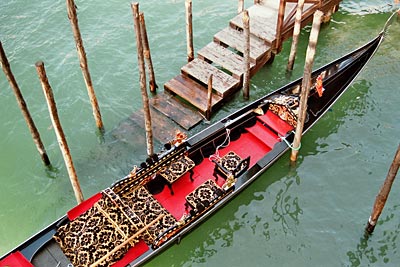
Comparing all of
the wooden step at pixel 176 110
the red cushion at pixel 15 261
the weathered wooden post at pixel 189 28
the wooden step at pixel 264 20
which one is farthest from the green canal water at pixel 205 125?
the red cushion at pixel 15 261

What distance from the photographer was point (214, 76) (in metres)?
12.0

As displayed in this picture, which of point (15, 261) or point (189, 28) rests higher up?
point (189, 28)

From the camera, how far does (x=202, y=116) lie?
11.7 meters

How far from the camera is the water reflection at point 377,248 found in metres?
9.23

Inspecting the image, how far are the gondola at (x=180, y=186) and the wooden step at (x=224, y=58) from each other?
123 centimetres

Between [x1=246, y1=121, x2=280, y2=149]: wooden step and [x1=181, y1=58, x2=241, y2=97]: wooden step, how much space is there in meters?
1.30

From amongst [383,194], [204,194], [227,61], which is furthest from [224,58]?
[383,194]

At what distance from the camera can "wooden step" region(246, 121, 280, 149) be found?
1069 cm

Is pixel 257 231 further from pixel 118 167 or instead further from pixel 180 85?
pixel 180 85

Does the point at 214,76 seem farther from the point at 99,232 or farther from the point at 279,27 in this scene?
the point at 99,232

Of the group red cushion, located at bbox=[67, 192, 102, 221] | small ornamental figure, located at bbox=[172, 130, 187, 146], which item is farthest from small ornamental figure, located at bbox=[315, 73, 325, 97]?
red cushion, located at bbox=[67, 192, 102, 221]

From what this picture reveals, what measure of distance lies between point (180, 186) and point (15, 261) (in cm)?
356

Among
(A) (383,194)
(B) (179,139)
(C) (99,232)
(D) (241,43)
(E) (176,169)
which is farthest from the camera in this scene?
(D) (241,43)

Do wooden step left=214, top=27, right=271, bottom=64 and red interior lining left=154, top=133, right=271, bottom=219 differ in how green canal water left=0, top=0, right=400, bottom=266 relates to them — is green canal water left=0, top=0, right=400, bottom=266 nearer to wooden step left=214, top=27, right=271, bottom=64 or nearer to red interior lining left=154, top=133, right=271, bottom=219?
red interior lining left=154, top=133, right=271, bottom=219
